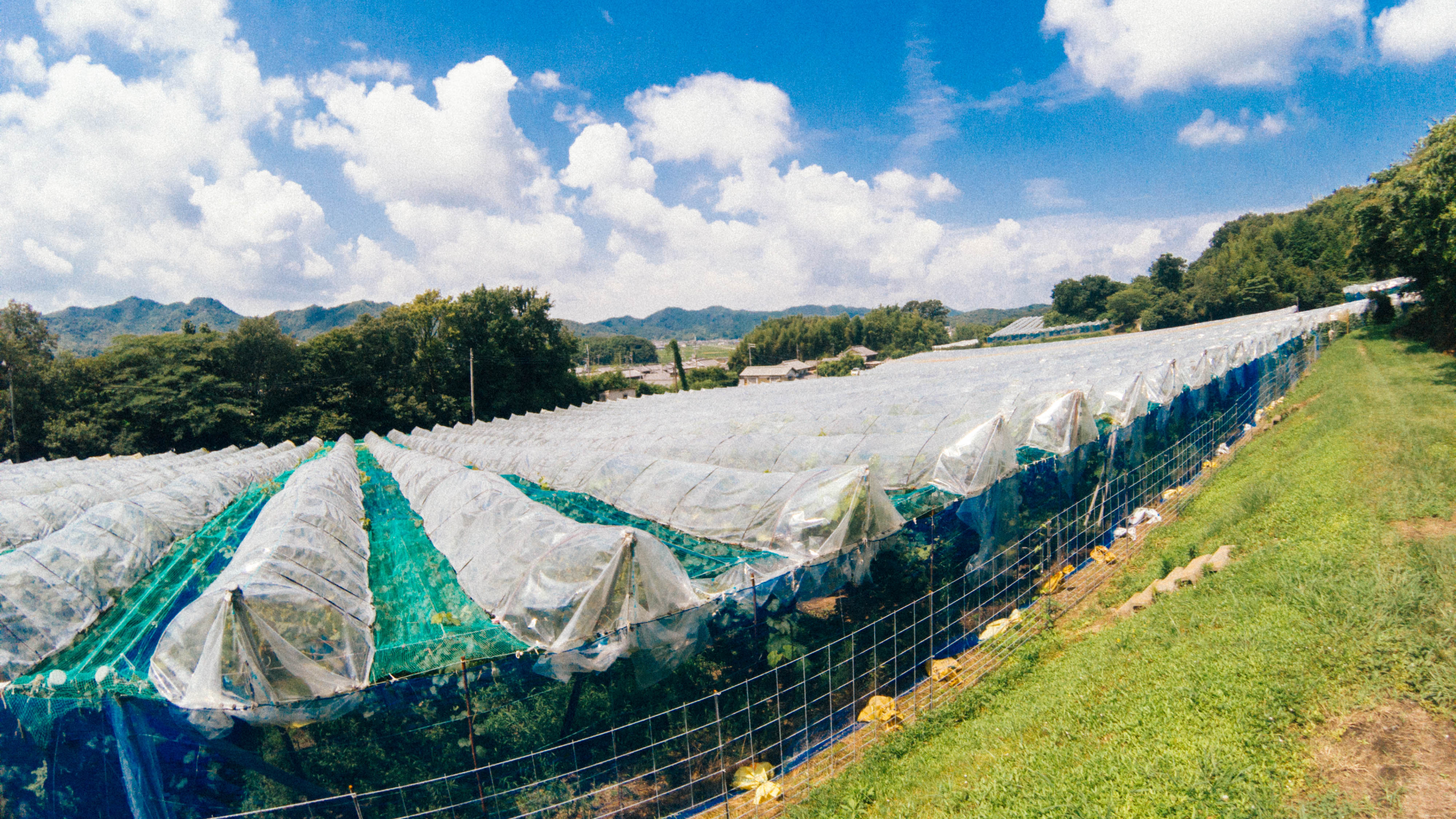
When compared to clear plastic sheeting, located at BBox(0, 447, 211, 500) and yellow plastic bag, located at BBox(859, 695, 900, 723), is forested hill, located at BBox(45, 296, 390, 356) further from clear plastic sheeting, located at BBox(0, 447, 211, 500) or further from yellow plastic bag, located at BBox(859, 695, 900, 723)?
yellow plastic bag, located at BBox(859, 695, 900, 723)

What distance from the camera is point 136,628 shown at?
559 cm

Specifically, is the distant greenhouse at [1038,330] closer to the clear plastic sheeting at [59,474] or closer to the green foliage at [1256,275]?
the green foliage at [1256,275]

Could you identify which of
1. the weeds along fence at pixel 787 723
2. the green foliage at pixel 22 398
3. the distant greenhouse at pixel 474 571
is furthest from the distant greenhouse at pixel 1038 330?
the green foliage at pixel 22 398

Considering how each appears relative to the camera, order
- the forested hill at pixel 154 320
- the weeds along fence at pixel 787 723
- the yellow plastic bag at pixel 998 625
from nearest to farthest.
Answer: the weeds along fence at pixel 787 723, the yellow plastic bag at pixel 998 625, the forested hill at pixel 154 320

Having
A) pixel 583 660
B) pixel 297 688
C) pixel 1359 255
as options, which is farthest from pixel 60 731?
pixel 1359 255

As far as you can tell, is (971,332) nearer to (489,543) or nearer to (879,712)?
(879,712)

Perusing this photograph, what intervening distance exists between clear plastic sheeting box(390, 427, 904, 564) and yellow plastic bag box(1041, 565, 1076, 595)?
2.64m

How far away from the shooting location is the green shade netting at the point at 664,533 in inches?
216

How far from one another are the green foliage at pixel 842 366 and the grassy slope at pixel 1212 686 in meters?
49.7

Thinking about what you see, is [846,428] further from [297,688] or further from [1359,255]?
[1359,255]

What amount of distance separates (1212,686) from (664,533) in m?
5.13

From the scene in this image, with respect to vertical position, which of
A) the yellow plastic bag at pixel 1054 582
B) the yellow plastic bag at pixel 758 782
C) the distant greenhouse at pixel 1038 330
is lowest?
the yellow plastic bag at pixel 758 782

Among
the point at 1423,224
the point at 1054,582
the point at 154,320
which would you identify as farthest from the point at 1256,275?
the point at 154,320

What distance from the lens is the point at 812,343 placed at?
81.5 m
